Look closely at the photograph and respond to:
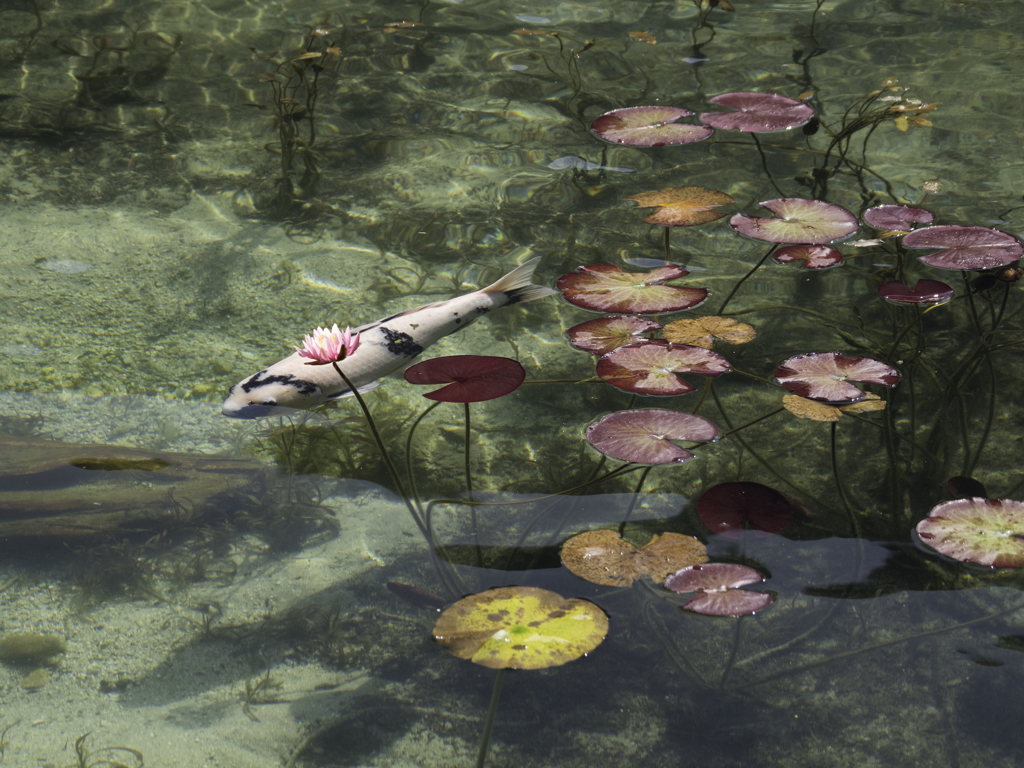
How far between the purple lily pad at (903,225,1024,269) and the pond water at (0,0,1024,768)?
54 mm

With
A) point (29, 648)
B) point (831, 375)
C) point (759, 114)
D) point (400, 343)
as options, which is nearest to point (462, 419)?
point (400, 343)

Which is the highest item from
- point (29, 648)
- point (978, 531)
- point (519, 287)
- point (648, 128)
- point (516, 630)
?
point (648, 128)

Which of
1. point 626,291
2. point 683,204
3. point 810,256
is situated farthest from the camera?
point 683,204

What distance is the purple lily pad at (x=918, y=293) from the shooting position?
2.92 metres

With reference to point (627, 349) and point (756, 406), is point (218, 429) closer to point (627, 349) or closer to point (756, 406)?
point (627, 349)

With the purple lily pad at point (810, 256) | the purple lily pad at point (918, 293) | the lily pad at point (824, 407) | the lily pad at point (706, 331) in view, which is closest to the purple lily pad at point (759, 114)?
the purple lily pad at point (810, 256)

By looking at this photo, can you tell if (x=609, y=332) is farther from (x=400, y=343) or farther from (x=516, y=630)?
(x=516, y=630)

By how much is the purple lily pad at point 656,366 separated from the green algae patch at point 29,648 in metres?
1.74

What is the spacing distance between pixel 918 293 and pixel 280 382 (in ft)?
7.81

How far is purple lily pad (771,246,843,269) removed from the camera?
314cm

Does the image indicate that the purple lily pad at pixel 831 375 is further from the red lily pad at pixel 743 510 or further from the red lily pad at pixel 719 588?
the red lily pad at pixel 719 588

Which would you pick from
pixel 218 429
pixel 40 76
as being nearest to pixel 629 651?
pixel 218 429

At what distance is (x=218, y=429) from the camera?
2.71 m

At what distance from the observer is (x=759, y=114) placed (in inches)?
156
